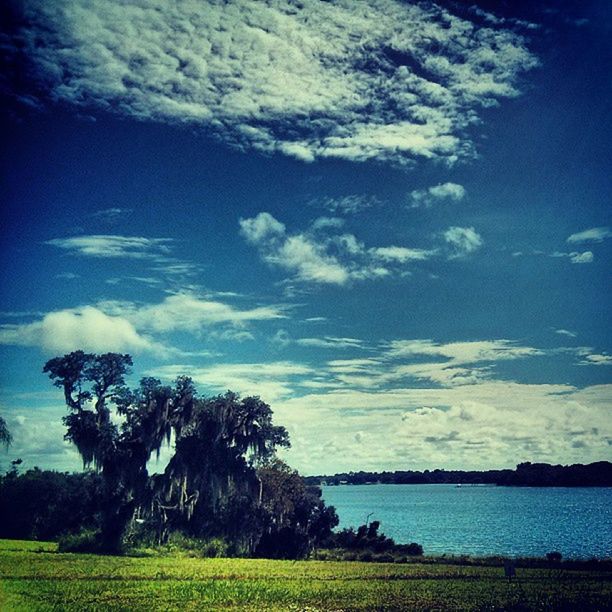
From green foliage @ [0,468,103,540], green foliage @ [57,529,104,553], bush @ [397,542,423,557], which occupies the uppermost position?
green foliage @ [0,468,103,540]

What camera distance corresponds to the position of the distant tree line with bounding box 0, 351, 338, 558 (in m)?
29.8

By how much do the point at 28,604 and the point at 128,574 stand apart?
6.55 meters

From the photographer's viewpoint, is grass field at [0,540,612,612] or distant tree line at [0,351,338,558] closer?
grass field at [0,540,612,612]

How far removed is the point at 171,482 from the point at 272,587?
1468 centimetres

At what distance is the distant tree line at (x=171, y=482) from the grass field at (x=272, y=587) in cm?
579

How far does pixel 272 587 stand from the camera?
59.2 ft

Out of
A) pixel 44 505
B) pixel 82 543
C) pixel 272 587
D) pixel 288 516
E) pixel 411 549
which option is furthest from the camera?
pixel 44 505

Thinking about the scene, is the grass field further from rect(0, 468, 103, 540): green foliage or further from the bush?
the bush

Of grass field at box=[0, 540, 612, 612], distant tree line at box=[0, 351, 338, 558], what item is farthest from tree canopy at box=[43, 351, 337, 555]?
grass field at box=[0, 540, 612, 612]

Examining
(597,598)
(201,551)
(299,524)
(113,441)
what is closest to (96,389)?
(113,441)

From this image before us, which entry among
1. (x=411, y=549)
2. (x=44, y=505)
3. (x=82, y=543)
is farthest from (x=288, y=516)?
(x=44, y=505)

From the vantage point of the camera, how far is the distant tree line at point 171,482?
29828 mm

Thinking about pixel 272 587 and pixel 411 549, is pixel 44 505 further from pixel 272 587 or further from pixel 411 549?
pixel 272 587

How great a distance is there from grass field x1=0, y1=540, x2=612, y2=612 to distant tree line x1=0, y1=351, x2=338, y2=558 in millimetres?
5791
